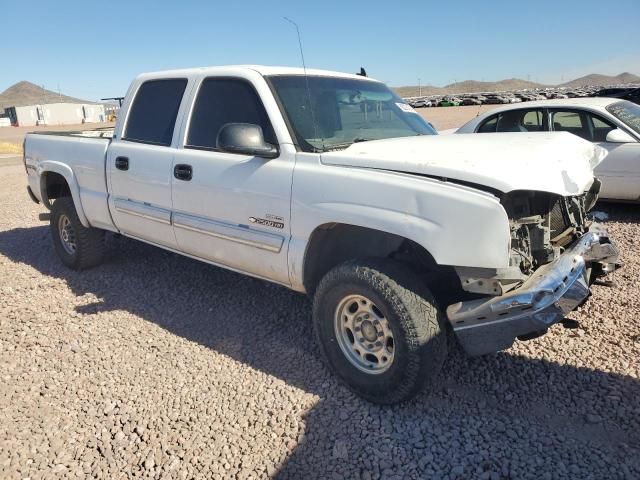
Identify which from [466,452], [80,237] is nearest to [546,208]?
[466,452]

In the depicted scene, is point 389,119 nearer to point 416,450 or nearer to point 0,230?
point 416,450

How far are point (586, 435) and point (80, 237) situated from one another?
4927 mm

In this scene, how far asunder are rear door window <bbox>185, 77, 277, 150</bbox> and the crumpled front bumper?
180cm

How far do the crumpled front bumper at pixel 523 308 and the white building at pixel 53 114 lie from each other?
9126cm

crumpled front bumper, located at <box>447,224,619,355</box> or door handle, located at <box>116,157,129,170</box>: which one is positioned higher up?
door handle, located at <box>116,157,129,170</box>

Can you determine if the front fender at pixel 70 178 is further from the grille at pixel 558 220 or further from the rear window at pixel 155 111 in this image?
the grille at pixel 558 220

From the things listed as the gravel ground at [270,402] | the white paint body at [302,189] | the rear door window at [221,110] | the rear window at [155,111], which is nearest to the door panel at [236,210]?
the white paint body at [302,189]

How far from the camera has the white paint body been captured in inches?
103

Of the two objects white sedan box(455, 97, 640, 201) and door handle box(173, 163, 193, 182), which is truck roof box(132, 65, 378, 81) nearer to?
door handle box(173, 163, 193, 182)

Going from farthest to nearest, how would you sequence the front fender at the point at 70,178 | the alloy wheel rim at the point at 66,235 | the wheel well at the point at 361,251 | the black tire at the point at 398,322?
1. the alloy wheel rim at the point at 66,235
2. the front fender at the point at 70,178
3. the wheel well at the point at 361,251
4. the black tire at the point at 398,322

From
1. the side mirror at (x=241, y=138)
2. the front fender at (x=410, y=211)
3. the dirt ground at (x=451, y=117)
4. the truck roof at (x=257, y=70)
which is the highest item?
the truck roof at (x=257, y=70)

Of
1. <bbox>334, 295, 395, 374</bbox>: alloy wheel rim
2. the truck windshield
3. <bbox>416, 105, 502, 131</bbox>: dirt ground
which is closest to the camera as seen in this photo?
<bbox>334, 295, 395, 374</bbox>: alloy wheel rim

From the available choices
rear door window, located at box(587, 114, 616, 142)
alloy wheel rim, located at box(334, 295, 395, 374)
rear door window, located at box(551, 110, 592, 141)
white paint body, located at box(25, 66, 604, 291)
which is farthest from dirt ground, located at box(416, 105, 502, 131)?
alloy wheel rim, located at box(334, 295, 395, 374)

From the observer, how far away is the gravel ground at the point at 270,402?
267cm
